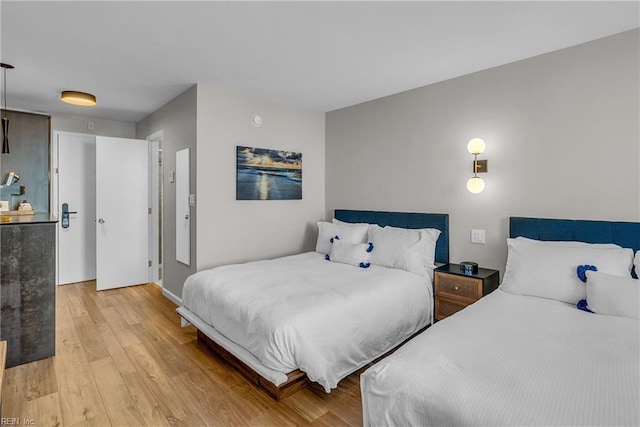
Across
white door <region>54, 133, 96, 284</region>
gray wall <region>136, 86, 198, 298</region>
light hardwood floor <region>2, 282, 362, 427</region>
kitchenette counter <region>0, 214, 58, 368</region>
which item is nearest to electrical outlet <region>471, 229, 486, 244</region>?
light hardwood floor <region>2, 282, 362, 427</region>

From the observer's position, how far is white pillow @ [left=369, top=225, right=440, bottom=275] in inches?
119

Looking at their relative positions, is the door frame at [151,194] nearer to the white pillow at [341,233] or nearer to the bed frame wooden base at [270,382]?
the white pillow at [341,233]

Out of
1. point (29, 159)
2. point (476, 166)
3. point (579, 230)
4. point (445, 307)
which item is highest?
point (29, 159)

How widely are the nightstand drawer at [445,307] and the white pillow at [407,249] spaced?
0.91 ft

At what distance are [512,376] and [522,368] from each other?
0.10 meters

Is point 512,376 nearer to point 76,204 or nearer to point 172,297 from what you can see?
point 172,297

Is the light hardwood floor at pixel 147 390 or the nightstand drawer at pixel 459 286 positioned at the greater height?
the nightstand drawer at pixel 459 286

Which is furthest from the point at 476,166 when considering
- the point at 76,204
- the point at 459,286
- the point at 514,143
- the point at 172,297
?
the point at 76,204

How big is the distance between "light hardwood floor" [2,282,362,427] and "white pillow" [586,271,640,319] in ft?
5.10

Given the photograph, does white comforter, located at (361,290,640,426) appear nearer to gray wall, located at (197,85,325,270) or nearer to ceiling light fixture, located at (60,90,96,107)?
gray wall, located at (197,85,325,270)

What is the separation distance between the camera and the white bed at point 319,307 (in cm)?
203

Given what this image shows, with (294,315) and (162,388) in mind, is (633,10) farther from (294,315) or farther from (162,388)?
(162,388)

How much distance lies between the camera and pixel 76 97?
3607 mm

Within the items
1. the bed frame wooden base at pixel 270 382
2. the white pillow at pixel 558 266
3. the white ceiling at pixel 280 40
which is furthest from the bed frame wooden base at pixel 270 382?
the white ceiling at pixel 280 40
